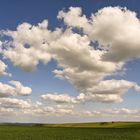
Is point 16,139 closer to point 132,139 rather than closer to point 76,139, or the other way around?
point 76,139

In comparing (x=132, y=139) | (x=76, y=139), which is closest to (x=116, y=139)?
(x=132, y=139)

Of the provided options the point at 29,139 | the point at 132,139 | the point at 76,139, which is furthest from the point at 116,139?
the point at 29,139

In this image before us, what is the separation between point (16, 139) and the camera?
5294 centimetres

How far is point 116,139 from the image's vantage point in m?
57.0

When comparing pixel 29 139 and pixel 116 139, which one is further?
pixel 116 139

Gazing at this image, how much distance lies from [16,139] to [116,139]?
1881 cm

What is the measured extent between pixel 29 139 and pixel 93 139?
11.9m

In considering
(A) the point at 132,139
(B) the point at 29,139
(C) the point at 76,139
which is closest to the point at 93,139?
(C) the point at 76,139

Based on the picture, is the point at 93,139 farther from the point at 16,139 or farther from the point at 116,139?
the point at 16,139

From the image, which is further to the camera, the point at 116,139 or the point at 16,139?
the point at 116,139

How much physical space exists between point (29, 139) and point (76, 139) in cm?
870

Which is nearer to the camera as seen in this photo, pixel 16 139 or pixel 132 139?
pixel 16 139

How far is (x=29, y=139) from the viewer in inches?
2096

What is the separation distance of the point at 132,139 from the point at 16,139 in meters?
22.3
